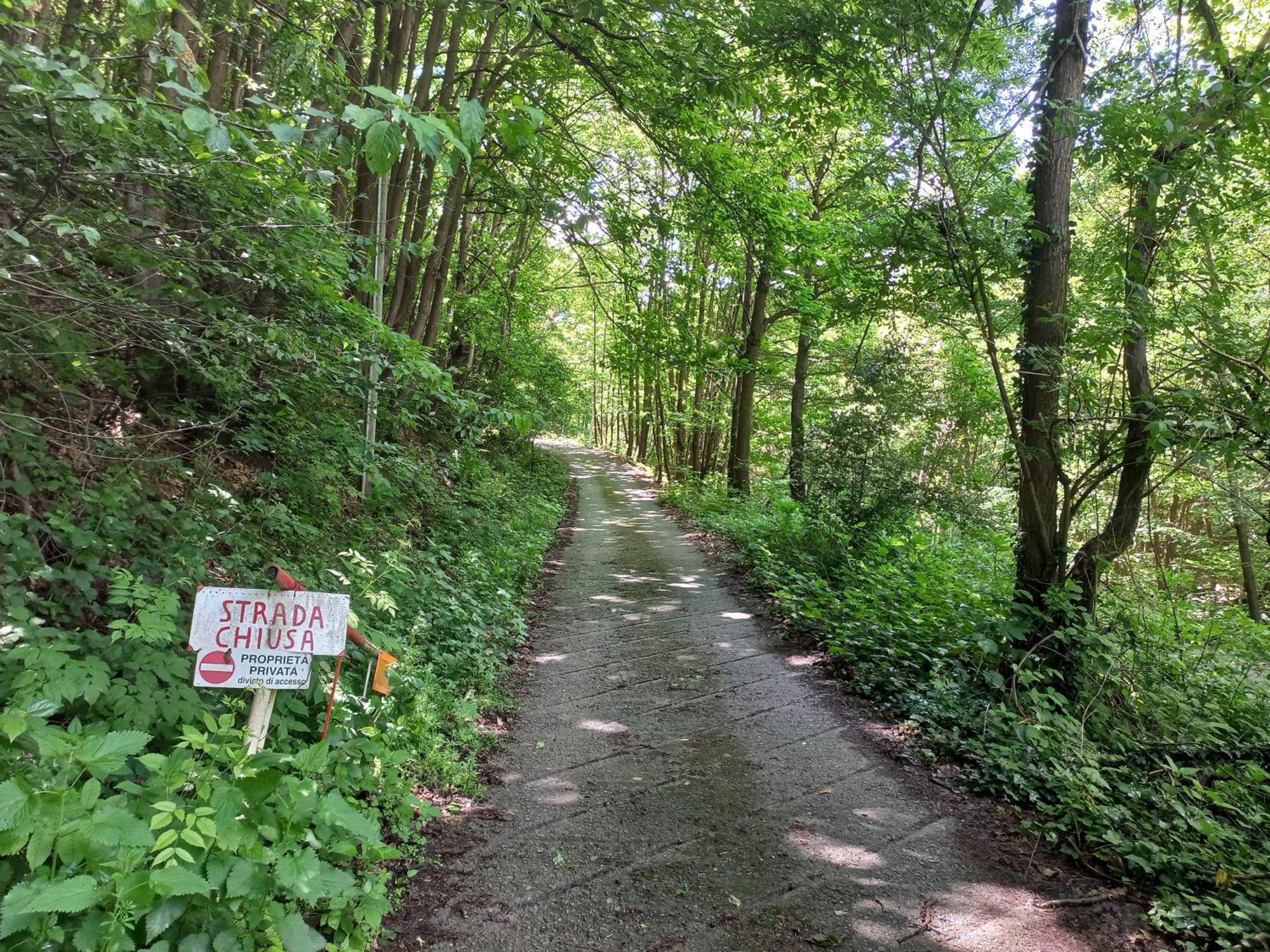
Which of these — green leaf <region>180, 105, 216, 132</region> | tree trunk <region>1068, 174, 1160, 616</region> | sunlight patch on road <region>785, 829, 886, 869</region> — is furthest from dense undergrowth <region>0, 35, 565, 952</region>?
tree trunk <region>1068, 174, 1160, 616</region>

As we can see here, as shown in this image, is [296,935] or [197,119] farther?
[296,935]

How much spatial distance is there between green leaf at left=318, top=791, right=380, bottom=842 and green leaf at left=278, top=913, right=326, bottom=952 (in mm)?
306

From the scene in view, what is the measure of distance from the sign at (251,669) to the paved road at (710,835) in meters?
1.26

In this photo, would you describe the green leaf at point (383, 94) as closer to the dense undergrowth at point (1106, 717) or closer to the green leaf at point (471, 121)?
the green leaf at point (471, 121)

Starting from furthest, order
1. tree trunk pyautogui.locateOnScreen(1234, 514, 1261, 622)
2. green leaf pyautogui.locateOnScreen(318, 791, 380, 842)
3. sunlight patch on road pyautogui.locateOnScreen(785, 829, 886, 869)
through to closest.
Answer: tree trunk pyautogui.locateOnScreen(1234, 514, 1261, 622)
sunlight patch on road pyautogui.locateOnScreen(785, 829, 886, 869)
green leaf pyautogui.locateOnScreen(318, 791, 380, 842)

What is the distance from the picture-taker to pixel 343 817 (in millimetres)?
2486

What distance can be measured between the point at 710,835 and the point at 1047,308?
14.7ft

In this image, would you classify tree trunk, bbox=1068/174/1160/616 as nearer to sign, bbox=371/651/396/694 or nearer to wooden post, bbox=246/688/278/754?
sign, bbox=371/651/396/694

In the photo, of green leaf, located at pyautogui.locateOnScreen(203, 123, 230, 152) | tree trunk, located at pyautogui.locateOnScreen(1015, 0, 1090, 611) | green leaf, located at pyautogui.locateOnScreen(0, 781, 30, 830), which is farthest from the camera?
tree trunk, located at pyautogui.locateOnScreen(1015, 0, 1090, 611)

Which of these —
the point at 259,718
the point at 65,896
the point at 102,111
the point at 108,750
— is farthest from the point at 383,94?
the point at 259,718

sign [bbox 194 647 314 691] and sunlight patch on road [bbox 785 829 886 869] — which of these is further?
sunlight patch on road [bbox 785 829 886 869]

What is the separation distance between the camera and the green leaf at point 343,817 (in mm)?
2457

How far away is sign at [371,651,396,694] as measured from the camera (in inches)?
132

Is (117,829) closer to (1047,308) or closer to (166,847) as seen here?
(166,847)
